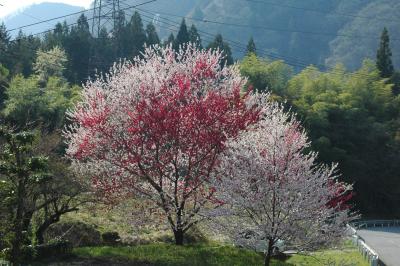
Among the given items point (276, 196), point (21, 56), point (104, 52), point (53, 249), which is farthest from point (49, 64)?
point (276, 196)

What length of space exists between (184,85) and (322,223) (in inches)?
256

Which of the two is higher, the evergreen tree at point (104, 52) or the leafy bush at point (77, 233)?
the evergreen tree at point (104, 52)

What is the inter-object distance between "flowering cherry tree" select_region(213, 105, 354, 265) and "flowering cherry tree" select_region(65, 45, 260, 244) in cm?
251

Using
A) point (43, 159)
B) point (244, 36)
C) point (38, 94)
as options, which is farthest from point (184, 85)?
point (244, 36)

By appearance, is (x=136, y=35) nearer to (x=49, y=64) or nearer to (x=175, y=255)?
(x=49, y=64)

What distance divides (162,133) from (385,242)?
936 inches

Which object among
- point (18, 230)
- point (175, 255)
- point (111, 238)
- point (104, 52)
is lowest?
point (175, 255)

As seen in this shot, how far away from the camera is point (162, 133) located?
16.5 m

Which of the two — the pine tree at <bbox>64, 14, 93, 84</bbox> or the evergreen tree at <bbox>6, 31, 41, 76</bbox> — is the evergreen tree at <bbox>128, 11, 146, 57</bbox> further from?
the evergreen tree at <bbox>6, 31, 41, 76</bbox>

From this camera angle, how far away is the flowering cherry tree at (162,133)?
16.6 meters

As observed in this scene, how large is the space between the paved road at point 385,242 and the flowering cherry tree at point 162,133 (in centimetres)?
1365

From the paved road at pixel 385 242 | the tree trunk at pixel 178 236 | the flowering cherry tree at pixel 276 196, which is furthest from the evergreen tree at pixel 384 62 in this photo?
the flowering cherry tree at pixel 276 196

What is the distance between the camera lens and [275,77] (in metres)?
56.8

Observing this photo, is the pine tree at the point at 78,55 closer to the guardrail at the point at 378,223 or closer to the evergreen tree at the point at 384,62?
the evergreen tree at the point at 384,62
